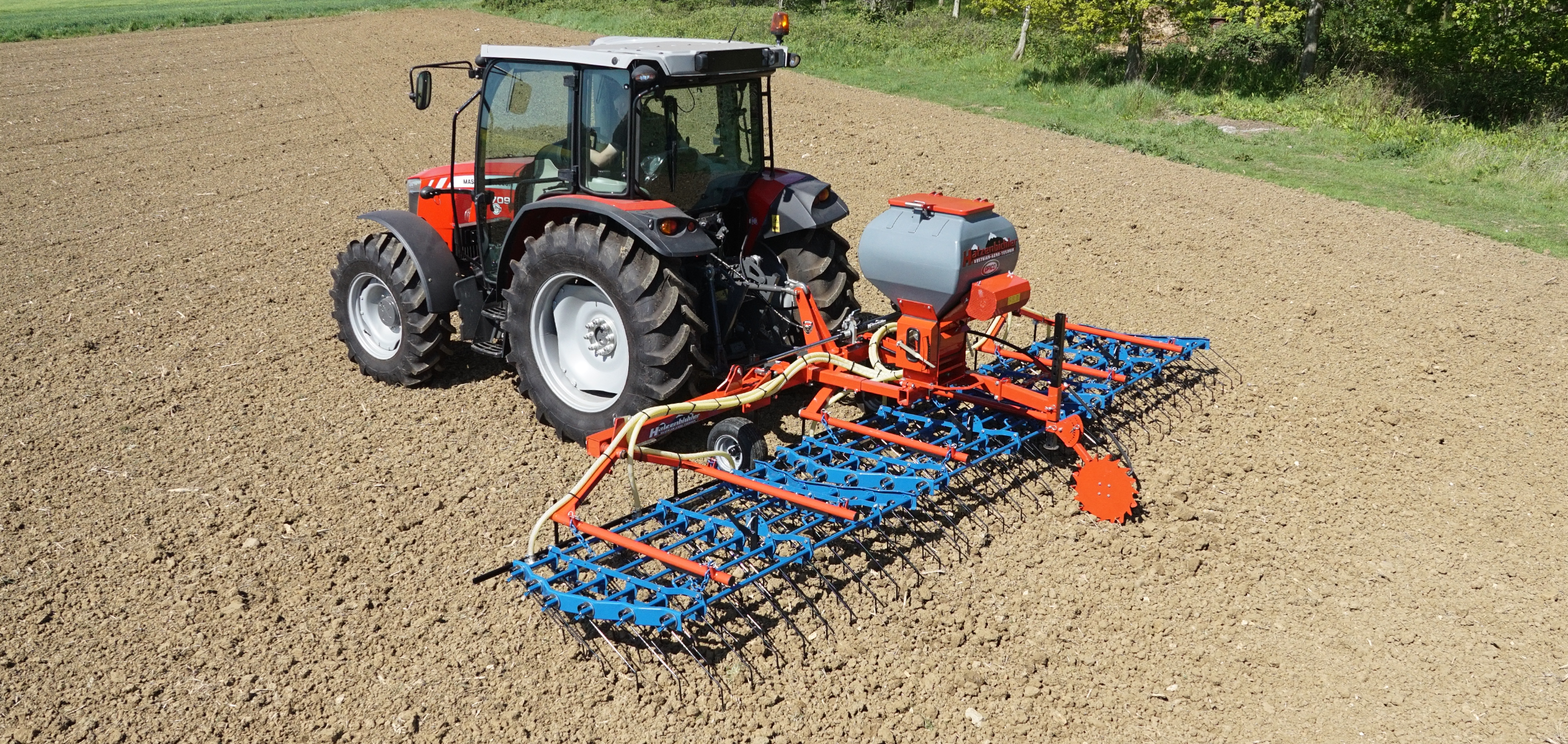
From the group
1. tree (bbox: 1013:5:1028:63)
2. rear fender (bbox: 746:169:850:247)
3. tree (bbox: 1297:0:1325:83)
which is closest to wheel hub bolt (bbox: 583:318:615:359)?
rear fender (bbox: 746:169:850:247)

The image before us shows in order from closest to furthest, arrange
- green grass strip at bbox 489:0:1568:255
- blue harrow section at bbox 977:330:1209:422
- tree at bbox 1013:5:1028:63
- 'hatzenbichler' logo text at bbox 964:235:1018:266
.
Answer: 'hatzenbichler' logo text at bbox 964:235:1018:266, blue harrow section at bbox 977:330:1209:422, green grass strip at bbox 489:0:1568:255, tree at bbox 1013:5:1028:63

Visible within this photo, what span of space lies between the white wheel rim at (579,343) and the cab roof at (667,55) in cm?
106

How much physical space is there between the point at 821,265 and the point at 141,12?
1389 inches

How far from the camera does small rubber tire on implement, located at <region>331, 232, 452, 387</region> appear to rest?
20.6 ft

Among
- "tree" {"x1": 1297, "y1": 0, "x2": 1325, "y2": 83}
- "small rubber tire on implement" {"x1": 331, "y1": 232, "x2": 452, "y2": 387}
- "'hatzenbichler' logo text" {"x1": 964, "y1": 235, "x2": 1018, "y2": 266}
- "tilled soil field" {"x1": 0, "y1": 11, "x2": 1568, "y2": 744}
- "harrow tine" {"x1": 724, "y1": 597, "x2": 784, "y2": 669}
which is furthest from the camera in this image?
"tree" {"x1": 1297, "y1": 0, "x2": 1325, "y2": 83}

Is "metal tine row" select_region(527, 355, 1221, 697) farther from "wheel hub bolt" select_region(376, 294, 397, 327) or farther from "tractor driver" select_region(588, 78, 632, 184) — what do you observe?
"wheel hub bolt" select_region(376, 294, 397, 327)

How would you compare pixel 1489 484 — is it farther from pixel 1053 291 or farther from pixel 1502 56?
pixel 1502 56

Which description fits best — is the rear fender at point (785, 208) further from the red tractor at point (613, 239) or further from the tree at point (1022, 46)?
the tree at point (1022, 46)

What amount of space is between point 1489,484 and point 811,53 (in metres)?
17.8

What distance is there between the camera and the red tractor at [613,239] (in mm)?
5328

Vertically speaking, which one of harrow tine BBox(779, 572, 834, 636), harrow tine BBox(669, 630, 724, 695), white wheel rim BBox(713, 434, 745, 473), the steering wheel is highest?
the steering wheel

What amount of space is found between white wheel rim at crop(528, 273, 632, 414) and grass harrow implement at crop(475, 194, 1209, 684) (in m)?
0.57

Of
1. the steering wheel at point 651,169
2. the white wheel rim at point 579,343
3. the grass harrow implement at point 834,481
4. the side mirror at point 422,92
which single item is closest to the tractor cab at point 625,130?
the steering wheel at point 651,169

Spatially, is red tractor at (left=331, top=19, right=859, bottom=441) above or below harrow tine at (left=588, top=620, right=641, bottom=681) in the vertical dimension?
above
